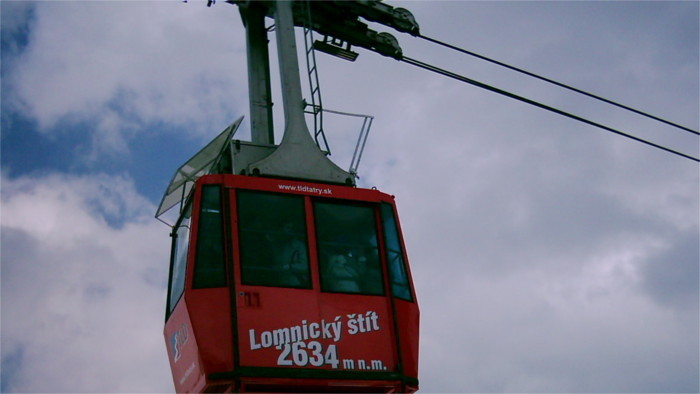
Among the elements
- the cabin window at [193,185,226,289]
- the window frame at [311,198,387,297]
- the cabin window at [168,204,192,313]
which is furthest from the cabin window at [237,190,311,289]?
the cabin window at [168,204,192,313]

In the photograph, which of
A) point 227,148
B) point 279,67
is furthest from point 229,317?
point 279,67

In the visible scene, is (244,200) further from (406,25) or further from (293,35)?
(406,25)

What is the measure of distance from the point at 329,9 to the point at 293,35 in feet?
4.32

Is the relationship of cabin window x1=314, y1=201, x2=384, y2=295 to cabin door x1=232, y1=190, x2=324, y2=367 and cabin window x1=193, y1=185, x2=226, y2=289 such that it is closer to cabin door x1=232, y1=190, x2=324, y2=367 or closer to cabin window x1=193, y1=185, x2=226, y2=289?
cabin door x1=232, y1=190, x2=324, y2=367

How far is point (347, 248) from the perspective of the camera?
12.6 m

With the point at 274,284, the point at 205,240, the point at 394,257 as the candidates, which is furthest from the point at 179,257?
the point at 394,257

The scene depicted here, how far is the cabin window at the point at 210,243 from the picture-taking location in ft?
38.4

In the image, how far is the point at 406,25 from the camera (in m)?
16.0

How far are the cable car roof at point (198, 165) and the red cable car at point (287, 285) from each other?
64 mm

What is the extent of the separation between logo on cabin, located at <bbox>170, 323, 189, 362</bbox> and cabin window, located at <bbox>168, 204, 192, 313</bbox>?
53 cm

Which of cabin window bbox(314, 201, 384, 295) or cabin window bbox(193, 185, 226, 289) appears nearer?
cabin window bbox(193, 185, 226, 289)

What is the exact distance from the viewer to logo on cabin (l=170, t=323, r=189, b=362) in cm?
1180

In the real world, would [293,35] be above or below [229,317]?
above

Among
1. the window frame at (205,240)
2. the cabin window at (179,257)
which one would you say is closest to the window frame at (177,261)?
the cabin window at (179,257)
